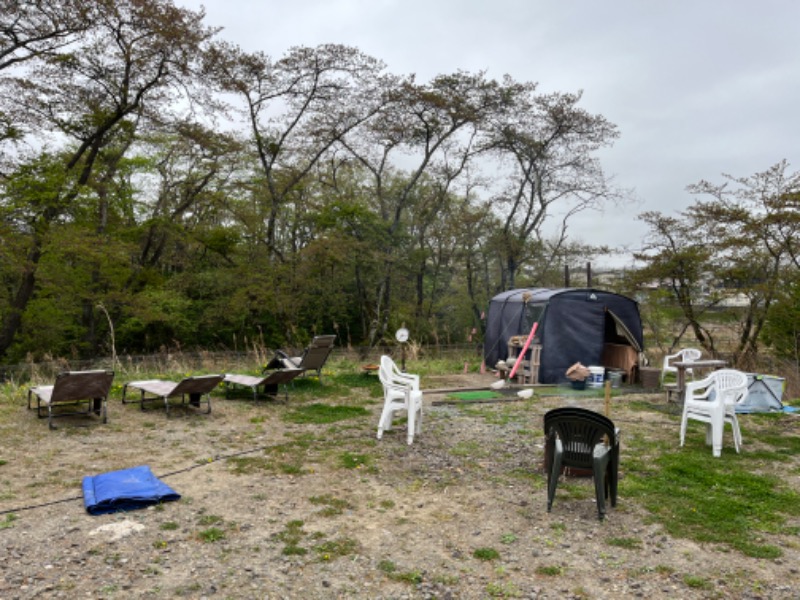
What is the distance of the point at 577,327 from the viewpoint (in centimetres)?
980

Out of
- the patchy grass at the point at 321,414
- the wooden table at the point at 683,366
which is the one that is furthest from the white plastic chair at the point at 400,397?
the wooden table at the point at 683,366

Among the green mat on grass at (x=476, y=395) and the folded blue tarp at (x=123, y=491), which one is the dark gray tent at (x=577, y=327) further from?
the folded blue tarp at (x=123, y=491)

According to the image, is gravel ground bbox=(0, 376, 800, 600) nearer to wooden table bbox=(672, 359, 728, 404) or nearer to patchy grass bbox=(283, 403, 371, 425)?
patchy grass bbox=(283, 403, 371, 425)

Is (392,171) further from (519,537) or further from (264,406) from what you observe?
(519,537)

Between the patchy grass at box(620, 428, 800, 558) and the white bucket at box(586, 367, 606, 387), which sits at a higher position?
the white bucket at box(586, 367, 606, 387)

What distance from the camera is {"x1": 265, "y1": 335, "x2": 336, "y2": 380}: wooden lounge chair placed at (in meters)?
8.14

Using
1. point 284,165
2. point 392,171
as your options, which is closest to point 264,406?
point 284,165

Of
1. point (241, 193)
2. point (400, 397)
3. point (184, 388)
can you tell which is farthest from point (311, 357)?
point (241, 193)

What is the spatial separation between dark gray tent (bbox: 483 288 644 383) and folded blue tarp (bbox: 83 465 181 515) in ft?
23.1

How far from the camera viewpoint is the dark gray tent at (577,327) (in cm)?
962

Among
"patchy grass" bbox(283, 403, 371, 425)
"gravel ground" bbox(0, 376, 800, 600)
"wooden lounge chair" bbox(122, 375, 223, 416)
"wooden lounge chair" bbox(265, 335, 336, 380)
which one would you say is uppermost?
"wooden lounge chair" bbox(265, 335, 336, 380)

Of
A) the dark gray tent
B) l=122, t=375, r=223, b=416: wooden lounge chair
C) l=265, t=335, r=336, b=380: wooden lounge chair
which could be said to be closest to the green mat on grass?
the dark gray tent

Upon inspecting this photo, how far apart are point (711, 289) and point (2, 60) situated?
1555 cm

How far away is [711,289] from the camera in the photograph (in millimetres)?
12266
